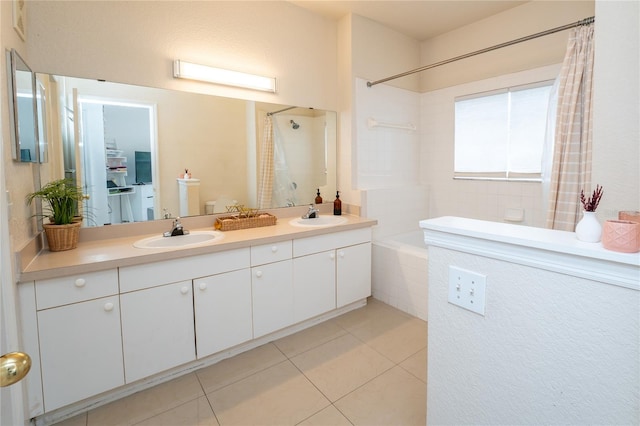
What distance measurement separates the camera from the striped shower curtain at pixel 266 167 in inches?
105

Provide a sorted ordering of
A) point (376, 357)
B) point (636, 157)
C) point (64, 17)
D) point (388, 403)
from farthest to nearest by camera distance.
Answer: point (376, 357)
point (64, 17)
point (388, 403)
point (636, 157)

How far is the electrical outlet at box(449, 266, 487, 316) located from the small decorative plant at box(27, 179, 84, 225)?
191 centimetres

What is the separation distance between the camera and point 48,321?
146 cm

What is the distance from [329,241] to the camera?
8.09 feet

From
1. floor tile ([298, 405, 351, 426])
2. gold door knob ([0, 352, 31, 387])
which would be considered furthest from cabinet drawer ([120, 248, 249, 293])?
gold door knob ([0, 352, 31, 387])

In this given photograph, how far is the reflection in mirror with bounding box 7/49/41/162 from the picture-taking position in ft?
4.79

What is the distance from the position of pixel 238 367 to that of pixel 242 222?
954 millimetres

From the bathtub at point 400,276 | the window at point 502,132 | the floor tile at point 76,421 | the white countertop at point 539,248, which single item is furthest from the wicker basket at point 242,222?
the window at point 502,132

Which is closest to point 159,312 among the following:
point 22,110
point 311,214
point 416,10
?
point 22,110

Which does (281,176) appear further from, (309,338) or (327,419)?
(327,419)

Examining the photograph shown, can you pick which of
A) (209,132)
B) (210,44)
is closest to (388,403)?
(209,132)

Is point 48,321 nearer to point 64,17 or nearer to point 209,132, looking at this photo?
point 209,132

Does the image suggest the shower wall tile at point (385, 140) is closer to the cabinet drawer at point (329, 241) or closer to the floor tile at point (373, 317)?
the cabinet drawer at point (329, 241)

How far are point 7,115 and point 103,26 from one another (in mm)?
866
